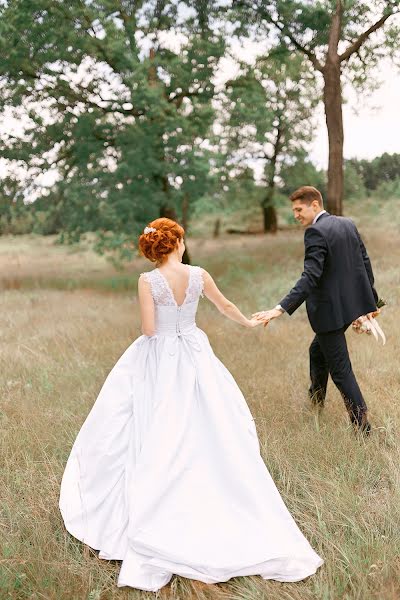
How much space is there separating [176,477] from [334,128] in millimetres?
13575

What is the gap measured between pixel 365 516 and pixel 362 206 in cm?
2791

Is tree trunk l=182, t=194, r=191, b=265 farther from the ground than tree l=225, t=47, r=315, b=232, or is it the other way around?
tree l=225, t=47, r=315, b=232

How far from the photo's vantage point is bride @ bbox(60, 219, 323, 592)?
356cm

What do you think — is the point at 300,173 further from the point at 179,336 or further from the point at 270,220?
the point at 179,336

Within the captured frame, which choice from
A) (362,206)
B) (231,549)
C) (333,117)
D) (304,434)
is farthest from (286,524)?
(362,206)

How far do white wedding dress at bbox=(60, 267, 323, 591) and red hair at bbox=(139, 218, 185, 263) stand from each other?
0.49 ft

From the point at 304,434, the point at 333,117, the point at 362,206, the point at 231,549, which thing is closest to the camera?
the point at 231,549

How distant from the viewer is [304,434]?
5.11 meters

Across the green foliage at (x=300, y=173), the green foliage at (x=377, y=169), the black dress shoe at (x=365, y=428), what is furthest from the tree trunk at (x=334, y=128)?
the green foliage at (x=377, y=169)

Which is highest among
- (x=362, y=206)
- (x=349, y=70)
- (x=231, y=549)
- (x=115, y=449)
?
(x=349, y=70)

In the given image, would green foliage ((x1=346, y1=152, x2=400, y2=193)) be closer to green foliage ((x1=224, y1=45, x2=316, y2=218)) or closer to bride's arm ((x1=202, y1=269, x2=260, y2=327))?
green foliage ((x1=224, y1=45, x2=316, y2=218))

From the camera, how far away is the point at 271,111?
16203 millimetres

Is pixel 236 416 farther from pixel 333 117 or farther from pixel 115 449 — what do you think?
pixel 333 117

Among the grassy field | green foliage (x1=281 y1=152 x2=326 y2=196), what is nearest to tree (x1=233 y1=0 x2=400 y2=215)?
the grassy field
